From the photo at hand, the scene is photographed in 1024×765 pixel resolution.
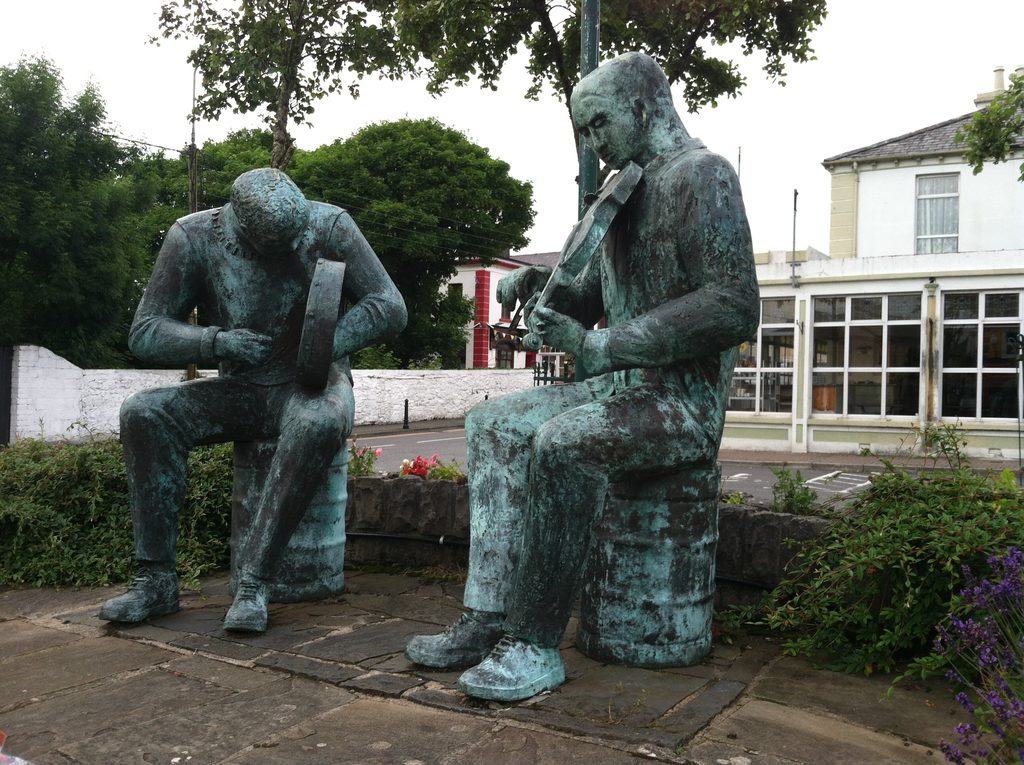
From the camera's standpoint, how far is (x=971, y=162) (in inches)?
364

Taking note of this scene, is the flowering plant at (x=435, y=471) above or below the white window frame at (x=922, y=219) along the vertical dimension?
below

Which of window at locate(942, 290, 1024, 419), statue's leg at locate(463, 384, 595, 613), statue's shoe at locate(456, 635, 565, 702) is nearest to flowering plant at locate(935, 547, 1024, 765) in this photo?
statue's shoe at locate(456, 635, 565, 702)

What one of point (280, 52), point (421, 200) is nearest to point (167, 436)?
point (280, 52)

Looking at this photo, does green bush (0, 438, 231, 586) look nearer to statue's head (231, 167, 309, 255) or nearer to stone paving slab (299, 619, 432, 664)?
stone paving slab (299, 619, 432, 664)

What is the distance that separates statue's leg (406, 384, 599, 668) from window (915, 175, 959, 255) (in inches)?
671

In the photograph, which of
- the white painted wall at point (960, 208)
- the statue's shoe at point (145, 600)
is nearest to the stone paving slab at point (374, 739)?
the statue's shoe at point (145, 600)

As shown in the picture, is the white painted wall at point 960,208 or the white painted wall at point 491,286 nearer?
the white painted wall at point 960,208

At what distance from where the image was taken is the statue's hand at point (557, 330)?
251cm

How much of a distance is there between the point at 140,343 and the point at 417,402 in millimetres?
21136

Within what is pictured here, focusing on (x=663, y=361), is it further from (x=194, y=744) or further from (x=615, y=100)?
(x=194, y=744)

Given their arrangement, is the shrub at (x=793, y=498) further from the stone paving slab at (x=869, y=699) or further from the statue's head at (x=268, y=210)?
the statue's head at (x=268, y=210)

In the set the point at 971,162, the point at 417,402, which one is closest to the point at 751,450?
the point at 971,162

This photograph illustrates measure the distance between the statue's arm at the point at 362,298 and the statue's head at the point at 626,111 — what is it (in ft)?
3.13

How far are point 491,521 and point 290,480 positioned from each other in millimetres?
799
